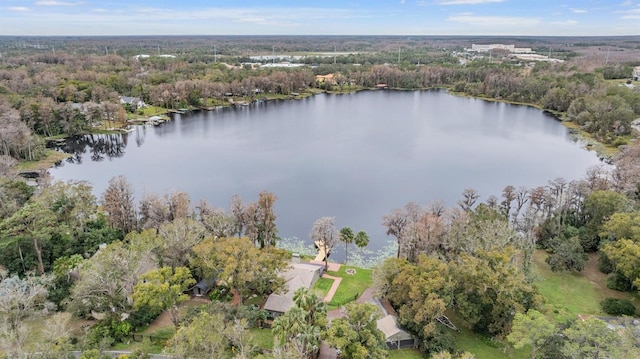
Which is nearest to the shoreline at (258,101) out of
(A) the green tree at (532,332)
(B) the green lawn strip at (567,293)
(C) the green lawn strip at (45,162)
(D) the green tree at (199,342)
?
(C) the green lawn strip at (45,162)

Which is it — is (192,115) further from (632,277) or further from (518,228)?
(632,277)

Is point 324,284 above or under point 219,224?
under

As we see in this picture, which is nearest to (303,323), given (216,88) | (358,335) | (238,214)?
(358,335)

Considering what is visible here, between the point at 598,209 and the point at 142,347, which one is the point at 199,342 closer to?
the point at 142,347

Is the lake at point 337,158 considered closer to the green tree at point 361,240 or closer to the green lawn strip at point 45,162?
the green lawn strip at point 45,162

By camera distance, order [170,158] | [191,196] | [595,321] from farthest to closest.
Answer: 1. [170,158]
2. [191,196]
3. [595,321]

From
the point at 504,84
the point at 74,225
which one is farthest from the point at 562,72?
the point at 74,225
